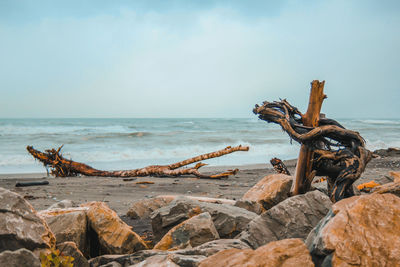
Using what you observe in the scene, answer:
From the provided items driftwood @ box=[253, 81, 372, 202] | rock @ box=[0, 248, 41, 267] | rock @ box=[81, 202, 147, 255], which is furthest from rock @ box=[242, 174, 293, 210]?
rock @ box=[0, 248, 41, 267]

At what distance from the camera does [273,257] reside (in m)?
2.09

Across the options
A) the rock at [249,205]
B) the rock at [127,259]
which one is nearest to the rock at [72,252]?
the rock at [127,259]

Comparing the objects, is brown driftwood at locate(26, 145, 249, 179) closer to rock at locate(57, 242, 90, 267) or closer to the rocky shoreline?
the rocky shoreline

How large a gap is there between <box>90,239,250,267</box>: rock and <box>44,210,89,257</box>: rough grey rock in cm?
45

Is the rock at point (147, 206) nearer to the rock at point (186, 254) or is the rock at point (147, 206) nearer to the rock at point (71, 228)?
the rock at point (71, 228)

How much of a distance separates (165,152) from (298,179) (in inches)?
613

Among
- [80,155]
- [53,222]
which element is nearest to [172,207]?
[53,222]

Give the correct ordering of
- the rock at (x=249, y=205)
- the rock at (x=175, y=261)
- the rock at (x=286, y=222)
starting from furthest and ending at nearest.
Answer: the rock at (x=249, y=205)
the rock at (x=286, y=222)
the rock at (x=175, y=261)

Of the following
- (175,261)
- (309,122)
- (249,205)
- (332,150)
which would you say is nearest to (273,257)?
(175,261)

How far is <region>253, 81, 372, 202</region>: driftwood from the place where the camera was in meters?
4.12

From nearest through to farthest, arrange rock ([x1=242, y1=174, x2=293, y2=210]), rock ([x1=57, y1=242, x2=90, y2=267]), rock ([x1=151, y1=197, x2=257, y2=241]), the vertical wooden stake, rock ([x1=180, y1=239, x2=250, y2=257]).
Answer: rock ([x1=180, y1=239, x2=250, y2=257]), rock ([x1=57, y1=242, x2=90, y2=267]), rock ([x1=151, y1=197, x2=257, y2=241]), the vertical wooden stake, rock ([x1=242, y1=174, x2=293, y2=210])

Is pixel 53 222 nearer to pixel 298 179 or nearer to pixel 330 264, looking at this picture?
pixel 330 264

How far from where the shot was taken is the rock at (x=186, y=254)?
8.28 feet

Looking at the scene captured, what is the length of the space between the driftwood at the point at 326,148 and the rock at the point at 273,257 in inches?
84.1
